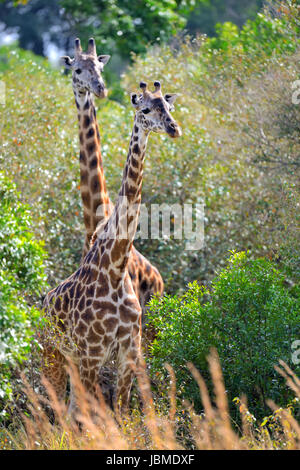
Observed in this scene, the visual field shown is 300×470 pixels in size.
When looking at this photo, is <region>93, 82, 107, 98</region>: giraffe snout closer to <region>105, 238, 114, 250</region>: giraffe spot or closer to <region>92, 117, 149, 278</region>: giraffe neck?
<region>92, 117, 149, 278</region>: giraffe neck

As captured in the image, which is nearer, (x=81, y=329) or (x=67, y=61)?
(x=81, y=329)

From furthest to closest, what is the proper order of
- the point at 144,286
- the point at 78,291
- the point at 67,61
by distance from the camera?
1. the point at 144,286
2. the point at 67,61
3. the point at 78,291

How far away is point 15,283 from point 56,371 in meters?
2.15

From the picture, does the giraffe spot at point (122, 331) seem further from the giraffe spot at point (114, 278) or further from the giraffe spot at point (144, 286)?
the giraffe spot at point (144, 286)

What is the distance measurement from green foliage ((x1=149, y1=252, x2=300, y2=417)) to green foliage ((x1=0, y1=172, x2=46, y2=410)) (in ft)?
5.00

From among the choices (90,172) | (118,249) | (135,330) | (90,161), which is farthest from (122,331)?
(90,161)

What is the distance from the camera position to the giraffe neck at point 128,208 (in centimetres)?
770

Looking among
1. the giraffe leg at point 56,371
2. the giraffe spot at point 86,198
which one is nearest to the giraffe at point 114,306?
the giraffe leg at point 56,371

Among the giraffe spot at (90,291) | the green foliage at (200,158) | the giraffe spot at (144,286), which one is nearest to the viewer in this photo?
the giraffe spot at (90,291)

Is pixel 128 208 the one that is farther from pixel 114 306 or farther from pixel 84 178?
pixel 84 178

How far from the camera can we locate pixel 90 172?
911 cm

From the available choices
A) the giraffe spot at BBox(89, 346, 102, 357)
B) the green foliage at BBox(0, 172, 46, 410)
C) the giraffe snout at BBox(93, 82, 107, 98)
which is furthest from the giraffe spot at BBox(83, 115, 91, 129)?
the giraffe spot at BBox(89, 346, 102, 357)

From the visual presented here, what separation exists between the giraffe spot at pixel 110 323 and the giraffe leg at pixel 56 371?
0.90 meters

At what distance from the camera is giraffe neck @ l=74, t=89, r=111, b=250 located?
29.7ft
